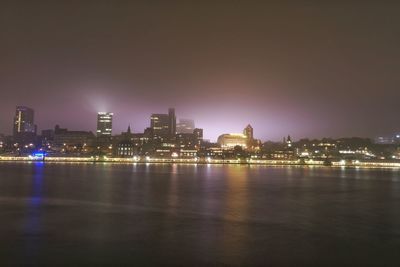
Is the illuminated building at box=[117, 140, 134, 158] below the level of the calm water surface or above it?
above

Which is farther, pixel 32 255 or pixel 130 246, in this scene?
pixel 130 246

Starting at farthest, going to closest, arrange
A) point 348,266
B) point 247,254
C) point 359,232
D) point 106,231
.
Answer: point 359,232, point 106,231, point 247,254, point 348,266

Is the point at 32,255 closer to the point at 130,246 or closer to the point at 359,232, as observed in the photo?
the point at 130,246

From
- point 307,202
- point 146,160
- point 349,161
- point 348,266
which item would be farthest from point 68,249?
point 349,161

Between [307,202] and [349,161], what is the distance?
121 meters

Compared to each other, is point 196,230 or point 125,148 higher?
point 125,148

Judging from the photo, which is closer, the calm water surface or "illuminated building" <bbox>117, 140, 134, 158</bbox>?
the calm water surface

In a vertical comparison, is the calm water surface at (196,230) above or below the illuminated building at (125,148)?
below

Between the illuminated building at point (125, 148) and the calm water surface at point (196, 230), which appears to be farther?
the illuminated building at point (125, 148)

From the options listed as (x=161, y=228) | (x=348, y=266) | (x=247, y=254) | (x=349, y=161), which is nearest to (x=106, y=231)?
(x=161, y=228)

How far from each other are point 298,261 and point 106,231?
9.19 meters

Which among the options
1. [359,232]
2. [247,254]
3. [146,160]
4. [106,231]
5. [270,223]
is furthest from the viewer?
[146,160]

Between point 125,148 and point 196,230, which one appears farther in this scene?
point 125,148

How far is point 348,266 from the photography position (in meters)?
14.2
